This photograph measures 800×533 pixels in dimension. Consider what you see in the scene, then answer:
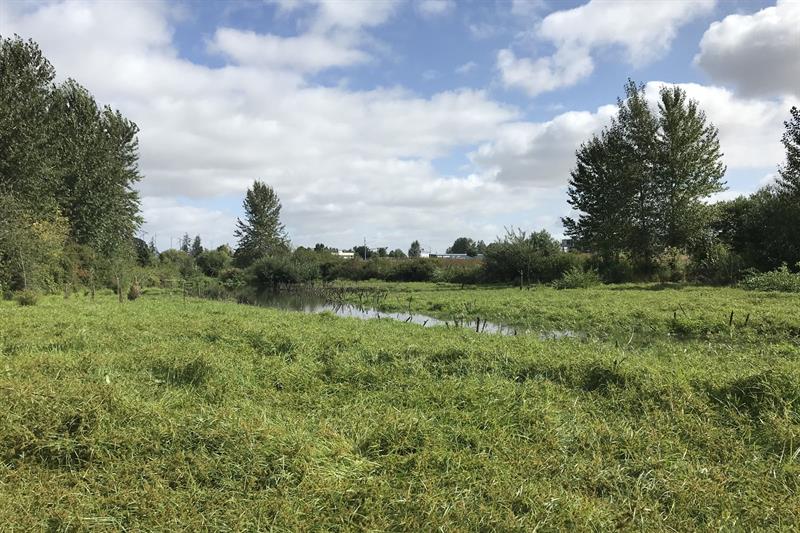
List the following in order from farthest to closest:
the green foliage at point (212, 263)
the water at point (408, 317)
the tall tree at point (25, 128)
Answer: the green foliage at point (212, 263)
the tall tree at point (25, 128)
the water at point (408, 317)

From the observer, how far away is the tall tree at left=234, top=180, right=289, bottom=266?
65.2 meters

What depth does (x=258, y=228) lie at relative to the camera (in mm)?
65688

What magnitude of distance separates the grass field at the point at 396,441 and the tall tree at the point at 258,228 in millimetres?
58148

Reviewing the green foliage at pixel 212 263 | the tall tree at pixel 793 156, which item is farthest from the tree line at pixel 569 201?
the green foliage at pixel 212 263

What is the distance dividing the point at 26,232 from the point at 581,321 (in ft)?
79.5

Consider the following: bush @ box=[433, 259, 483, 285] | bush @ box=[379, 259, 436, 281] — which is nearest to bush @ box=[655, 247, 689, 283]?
bush @ box=[433, 259, 483, 285]

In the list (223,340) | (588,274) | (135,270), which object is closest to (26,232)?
(135,270)

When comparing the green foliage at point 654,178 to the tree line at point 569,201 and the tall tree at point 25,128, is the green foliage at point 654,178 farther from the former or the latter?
the tall tree at point 25,128

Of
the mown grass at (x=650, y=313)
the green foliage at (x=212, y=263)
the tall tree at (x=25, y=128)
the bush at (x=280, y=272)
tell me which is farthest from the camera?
the green foliage at (x=212, y=263)

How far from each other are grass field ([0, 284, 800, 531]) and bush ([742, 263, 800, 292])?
49.7 ft

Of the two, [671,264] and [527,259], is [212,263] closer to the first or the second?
[527,259]

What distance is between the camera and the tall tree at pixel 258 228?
6519cm

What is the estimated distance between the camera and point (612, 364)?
6.76 metres

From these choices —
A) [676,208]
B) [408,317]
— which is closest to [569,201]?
[676,208]
